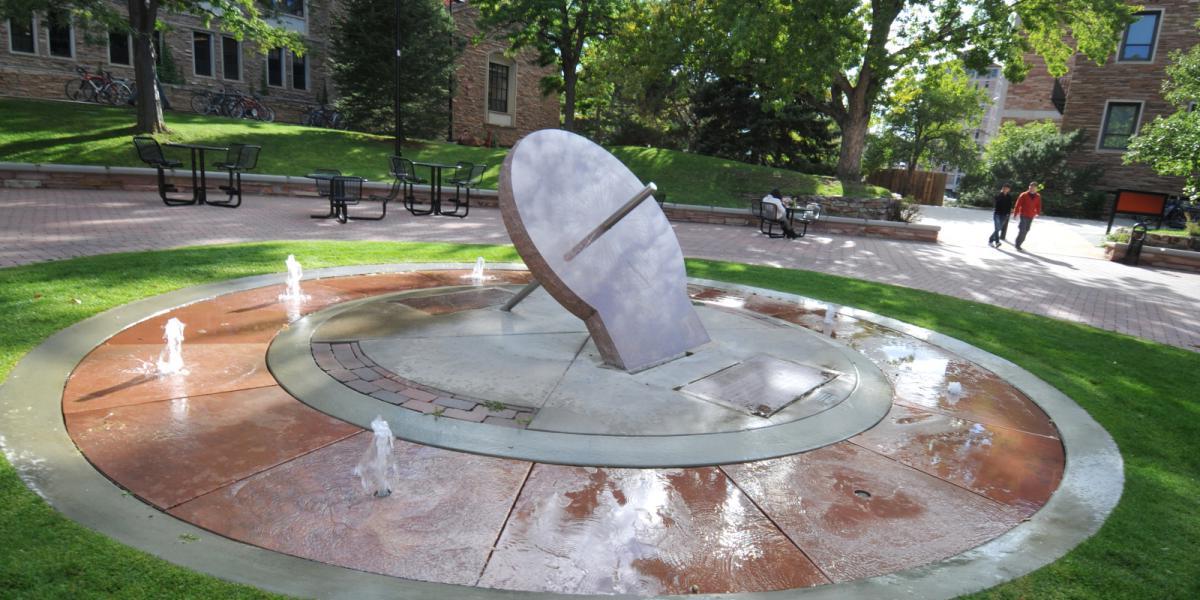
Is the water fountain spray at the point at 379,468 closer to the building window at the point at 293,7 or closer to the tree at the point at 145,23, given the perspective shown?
the tree at the point at 145,23

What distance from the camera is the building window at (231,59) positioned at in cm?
2847

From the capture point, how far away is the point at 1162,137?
50.8ft

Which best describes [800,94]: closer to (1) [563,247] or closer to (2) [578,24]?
(2) [578,24]

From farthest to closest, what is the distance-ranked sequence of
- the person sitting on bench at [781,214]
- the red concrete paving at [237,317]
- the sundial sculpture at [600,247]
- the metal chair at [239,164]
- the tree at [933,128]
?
1. the tree at [933,128]
2. the person sitting on bench at [781,214]
3. the metal chair at [239,164]
4. the red concrete paving at [237,317]
5. the sundial sculpture at [600,247]

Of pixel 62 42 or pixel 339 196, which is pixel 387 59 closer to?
pixel 62 42

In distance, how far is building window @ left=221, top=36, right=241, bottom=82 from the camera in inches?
1121

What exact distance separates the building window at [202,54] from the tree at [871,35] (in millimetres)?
21770

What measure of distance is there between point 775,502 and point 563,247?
7.53 ft

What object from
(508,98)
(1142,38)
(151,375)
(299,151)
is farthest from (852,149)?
(151,375)

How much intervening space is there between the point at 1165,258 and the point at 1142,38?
72.4 feet

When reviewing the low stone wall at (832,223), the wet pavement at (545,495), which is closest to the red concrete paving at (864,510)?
the wet pavement at (545,495)

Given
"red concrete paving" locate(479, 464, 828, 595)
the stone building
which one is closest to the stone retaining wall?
the stone building

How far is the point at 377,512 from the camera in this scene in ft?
9.02

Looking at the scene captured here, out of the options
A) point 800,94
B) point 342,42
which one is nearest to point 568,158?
point 800,94
